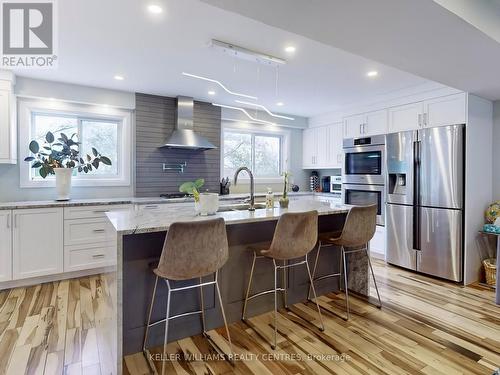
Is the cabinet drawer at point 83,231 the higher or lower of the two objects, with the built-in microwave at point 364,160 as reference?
lower

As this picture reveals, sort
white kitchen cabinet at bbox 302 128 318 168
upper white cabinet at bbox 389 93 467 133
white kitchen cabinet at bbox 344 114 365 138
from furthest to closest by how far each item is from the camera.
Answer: white kitchen cabinet at bbox 302 128 318 168 < white kitchen cabinet at bbox 344 114 365 138 < upper white cabinet at bbox 389 93 467 133

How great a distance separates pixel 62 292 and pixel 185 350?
6.45 feet

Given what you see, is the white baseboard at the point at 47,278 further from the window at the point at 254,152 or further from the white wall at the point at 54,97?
the window at the point at 254,152

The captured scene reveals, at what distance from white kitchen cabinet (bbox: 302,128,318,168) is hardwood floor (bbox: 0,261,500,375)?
331 centimetres

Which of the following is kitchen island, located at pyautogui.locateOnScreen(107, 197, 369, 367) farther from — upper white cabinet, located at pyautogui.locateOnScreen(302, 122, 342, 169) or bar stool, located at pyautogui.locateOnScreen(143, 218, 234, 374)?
upper white cabinet, located at pyautogui.locateOnScreen(302, 122, 342, 169)

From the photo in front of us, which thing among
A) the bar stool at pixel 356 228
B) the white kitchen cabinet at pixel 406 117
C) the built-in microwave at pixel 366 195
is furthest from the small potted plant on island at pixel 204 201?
the white kitchen cabinet at pixel 406 117

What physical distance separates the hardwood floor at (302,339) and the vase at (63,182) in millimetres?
1226

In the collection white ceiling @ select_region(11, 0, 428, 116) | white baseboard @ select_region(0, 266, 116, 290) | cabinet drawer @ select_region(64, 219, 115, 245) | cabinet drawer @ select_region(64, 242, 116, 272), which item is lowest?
white baseboard @ select_region(0, 266, 116, 290)

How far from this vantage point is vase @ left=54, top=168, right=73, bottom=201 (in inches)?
143

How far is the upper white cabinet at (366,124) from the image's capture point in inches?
166

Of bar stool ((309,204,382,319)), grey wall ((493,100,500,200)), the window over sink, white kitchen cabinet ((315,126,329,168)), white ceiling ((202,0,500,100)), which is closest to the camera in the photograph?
white ceiling ((202,0,500,100))

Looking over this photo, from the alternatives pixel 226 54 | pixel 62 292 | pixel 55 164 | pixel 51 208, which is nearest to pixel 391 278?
pixel 226 54

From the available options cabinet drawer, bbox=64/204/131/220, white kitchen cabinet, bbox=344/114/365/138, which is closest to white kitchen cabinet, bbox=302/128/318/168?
white kitchen cabinet, bbox=344/114/365/138

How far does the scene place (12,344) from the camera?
216 cm
